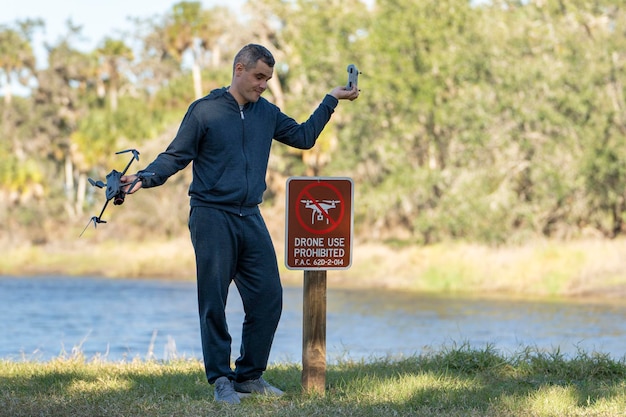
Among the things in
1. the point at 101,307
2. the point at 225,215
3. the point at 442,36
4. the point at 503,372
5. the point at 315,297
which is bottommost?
the point at 101,307

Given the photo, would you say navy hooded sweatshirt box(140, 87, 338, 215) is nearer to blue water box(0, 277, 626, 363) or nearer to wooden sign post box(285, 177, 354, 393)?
wooden sign post box(285, 177, 354, 393)

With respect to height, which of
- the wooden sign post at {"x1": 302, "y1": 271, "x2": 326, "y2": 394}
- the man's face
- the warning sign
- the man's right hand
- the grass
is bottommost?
the grass

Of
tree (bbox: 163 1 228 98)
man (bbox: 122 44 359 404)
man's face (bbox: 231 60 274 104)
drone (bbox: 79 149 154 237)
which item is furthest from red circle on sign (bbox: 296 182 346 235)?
tree (bbox: 163 1 228 98)

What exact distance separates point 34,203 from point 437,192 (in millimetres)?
23713

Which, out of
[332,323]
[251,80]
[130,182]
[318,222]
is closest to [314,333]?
[318,222]

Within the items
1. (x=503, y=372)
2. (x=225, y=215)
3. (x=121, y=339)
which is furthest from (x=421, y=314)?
(x=225, y=215)

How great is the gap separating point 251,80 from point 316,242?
1088 millimetres

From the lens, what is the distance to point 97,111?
60250 millimetres

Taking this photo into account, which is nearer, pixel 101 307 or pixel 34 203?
pixel 101 307

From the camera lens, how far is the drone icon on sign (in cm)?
725

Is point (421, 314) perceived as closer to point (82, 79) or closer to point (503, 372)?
point (503, 372)

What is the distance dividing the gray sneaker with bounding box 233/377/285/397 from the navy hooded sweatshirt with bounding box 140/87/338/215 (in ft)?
3.57

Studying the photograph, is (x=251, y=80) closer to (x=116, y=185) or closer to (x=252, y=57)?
(x=252, y=57)

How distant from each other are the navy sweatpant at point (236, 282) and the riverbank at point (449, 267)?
24.9 m
